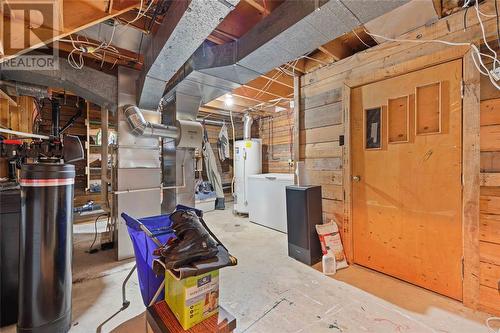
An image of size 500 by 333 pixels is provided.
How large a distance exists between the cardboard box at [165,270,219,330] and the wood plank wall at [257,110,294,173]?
13.5 ft

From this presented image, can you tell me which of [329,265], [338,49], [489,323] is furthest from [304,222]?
[338,49]

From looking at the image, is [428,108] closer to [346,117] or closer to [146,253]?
[346,117]

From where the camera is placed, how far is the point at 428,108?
199cm

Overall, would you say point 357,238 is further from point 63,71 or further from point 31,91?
point 31,91

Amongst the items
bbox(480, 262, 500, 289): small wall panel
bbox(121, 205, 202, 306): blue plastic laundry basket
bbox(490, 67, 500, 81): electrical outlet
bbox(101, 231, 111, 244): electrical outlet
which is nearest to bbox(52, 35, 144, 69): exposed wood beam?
bbox(121, 205, 202, 306): blue plastic laundry basket

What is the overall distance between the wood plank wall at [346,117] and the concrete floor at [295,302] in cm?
37

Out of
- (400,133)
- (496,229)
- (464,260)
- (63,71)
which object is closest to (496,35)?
(400,133)

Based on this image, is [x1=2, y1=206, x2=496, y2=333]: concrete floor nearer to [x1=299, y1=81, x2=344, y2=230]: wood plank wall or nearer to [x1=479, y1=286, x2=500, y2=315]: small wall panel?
[x1=479, y1=286, x2=500, y2=315]: small wall panel

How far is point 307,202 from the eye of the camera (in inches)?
99.0

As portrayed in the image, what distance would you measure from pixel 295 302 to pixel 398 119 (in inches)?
76.2

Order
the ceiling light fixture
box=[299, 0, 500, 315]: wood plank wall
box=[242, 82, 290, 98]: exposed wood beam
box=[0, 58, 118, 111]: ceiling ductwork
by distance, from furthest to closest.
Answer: the ceiling light fixture, box=[242, 82, 290, 98]: exposed wood beam, box=[0, 58, 118, 111]: ceiling ductwork, box=[299, 0, 500, 315]: wood plank wall

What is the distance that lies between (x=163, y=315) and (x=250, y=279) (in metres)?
1.20

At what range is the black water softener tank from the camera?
1.42 meters

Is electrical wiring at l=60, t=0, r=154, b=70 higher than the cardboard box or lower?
higher
